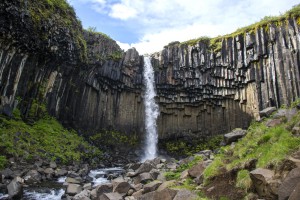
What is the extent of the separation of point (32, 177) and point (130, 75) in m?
18.5

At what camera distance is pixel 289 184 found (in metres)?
5.18

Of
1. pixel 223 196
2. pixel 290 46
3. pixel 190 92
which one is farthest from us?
pixel 190 92

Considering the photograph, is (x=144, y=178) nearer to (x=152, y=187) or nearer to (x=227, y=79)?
(x=152, y=187)

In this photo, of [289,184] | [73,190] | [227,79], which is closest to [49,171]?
[73,190]

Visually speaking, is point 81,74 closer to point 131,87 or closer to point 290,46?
point 131,87

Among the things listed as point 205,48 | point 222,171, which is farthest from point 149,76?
point 222,171

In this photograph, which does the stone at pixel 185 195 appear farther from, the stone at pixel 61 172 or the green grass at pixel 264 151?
the stone at pixel 61 172

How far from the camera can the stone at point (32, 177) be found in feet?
45.3

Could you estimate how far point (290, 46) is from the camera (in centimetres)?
2308

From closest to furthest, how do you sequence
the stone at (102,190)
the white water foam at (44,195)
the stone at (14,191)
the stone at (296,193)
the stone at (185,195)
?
the stone at (296,193) < the stone at (185,195) < the stone at (102,190) < the stone at (14,191) < the white water foam at (44,195)

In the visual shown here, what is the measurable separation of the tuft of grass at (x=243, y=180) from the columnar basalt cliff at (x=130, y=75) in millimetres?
17010

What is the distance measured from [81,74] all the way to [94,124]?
5.52m

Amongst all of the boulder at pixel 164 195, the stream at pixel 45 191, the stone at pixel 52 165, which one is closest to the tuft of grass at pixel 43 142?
the stone at pixel 52 165

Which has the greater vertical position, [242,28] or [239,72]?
[242,28]
